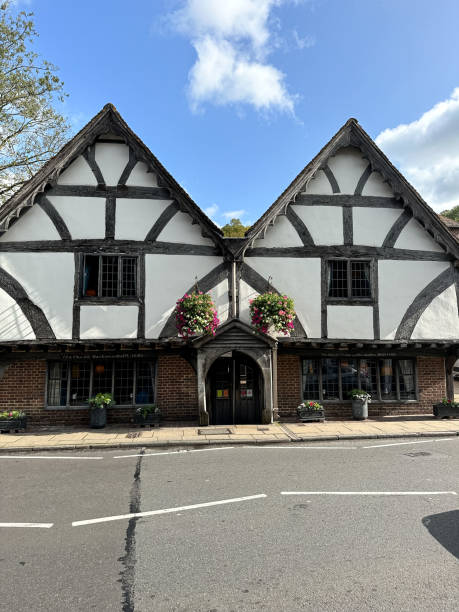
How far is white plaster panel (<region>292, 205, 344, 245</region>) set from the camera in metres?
14.5

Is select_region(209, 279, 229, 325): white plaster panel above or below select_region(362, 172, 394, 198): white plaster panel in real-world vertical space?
below

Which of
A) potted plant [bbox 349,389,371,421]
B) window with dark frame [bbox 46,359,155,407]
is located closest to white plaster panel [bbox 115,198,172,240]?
window with dark frame [bbox 46,359,155,407]

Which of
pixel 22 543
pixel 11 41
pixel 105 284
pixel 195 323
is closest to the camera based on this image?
pixel 22 543

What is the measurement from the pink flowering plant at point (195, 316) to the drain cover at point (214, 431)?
283 cm

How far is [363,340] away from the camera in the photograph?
46.5 ft

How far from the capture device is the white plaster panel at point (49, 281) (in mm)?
13047

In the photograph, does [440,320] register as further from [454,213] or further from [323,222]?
[454,213]

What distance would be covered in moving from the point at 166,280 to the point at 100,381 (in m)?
3.94

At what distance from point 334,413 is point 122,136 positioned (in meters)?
11.7

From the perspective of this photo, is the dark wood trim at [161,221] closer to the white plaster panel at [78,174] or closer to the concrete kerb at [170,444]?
the white plaster panel at [78,174]

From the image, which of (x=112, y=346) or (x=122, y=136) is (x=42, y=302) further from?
→ (x=122, y=136)

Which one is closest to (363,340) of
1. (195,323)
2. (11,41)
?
(195,323)

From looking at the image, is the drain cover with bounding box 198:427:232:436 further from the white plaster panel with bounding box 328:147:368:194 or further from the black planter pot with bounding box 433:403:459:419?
the white plaster panel with bounding box 328:147:368:194

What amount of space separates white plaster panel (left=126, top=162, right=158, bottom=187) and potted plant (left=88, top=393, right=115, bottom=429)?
22.8ft
